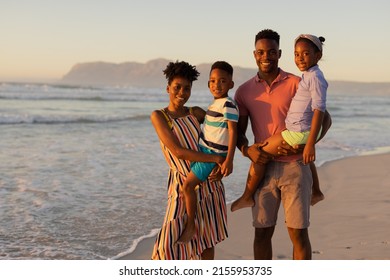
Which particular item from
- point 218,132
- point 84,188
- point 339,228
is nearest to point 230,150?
point 218,132

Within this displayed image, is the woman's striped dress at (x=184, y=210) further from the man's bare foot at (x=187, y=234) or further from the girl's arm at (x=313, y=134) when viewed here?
the girl's arm at (x=313, y=134)

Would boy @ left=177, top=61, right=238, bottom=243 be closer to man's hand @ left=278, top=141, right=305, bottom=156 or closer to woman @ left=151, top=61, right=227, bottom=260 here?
woman @ left=151, top=61, right=227, bottom=260

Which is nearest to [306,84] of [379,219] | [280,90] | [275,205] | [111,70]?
[280,90]

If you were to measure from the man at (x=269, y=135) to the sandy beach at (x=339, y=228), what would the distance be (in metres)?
1.47

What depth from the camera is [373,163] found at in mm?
10328

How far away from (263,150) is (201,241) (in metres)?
0.76

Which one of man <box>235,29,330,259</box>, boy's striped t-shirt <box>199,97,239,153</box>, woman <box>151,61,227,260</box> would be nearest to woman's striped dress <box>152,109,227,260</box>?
woman <box>151,61,227,260</box>

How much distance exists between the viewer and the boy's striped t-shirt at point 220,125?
3201 millimetres

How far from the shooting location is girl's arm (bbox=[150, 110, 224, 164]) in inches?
124

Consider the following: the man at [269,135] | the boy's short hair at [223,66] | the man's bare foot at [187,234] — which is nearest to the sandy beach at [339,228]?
the man at [269,135]

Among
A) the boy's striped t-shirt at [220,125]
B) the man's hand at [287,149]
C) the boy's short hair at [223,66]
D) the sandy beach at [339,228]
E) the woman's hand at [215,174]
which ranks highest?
the boy's short hair at [223,66]

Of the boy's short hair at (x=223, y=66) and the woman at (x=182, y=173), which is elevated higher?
the boy's short hair at (x=223, y=66)

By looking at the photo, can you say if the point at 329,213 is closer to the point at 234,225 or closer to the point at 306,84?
the point at 234,225

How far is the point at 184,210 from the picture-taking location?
131 inches
